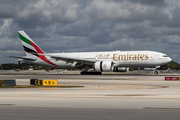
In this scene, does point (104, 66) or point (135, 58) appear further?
point (135, 58)

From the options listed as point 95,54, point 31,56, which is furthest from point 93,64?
point 31,56

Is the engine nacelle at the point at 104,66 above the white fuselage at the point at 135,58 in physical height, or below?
below

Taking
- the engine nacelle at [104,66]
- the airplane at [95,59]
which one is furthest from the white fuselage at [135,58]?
the engine nacelle at [104,66]

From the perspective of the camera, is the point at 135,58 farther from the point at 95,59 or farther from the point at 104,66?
the point at 95,59

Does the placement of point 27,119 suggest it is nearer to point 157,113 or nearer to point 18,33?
point 157,113

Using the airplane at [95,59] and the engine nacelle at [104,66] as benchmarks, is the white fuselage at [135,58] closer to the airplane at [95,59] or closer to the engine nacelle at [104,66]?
the airplane at [95,59]

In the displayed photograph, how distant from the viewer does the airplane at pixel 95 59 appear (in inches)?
1980

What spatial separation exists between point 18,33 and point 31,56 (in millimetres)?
7194

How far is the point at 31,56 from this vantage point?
5972 centimetres

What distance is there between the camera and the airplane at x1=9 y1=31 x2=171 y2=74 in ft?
165

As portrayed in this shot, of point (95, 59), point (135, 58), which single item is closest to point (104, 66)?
point (95, 59)

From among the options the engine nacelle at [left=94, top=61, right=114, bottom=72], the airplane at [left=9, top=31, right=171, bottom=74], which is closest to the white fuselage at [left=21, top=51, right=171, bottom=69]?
the airplane at [left=9, top=31, right=171, bottom=74]

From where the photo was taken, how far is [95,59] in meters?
54.5

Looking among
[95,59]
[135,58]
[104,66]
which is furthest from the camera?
[95,59]
